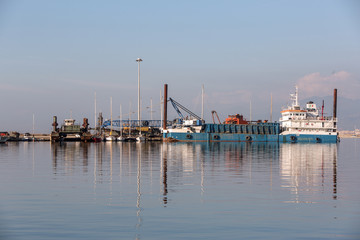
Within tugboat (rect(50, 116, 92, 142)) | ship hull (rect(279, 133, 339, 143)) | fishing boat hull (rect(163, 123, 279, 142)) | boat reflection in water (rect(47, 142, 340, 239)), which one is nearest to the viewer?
boat reflection in water (rect(47, 142, 340, 239))

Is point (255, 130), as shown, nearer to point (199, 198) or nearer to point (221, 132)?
point (221, 132)

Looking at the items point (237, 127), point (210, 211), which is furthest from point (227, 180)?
point (237, 127)

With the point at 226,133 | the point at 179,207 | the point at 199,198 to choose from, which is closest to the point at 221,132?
the point at 226,133

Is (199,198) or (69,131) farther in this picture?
(69,131)

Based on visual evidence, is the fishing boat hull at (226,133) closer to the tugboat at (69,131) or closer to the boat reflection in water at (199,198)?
the tugboat at (69,131)

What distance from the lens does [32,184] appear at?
2570 centimetres

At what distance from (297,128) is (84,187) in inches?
4566

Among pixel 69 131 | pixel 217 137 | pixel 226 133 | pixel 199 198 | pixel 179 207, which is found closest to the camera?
pixel 179 207

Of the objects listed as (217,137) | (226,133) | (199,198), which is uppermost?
(226,133)

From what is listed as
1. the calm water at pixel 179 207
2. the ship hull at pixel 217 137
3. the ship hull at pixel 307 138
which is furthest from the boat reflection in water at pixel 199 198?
the ship hull at pixel 307 138

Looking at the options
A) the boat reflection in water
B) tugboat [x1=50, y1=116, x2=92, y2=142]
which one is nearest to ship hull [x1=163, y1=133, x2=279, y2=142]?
tugboat [x1=50, y1=116, x2=92, y2=142]

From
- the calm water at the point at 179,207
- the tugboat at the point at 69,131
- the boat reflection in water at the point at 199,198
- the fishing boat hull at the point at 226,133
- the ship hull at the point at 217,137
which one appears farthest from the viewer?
the tugboat at the point at 69,131

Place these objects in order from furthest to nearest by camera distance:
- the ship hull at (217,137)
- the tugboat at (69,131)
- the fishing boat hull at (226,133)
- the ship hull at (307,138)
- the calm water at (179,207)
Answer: the tugboat at (69,131) → the fishing boat hull at (226,133) → the ship hull at (217,137) → the ship hull at (307,138) → the calm water at (179,207)

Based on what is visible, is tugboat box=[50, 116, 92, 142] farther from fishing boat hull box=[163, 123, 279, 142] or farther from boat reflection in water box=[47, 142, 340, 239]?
boat reflection in water box=[47, 142, 340, 239]
